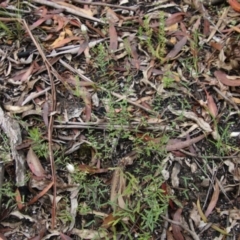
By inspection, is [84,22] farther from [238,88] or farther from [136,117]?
[238,88]

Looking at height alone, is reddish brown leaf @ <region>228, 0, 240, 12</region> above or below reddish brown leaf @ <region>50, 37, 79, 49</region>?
above

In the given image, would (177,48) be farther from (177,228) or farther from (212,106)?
(177,228)

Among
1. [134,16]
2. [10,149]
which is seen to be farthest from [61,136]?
[134,16]

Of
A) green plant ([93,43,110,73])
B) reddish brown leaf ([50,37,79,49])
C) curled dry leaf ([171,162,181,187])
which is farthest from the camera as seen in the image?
reddish brown leaf ([50,37,79,49])

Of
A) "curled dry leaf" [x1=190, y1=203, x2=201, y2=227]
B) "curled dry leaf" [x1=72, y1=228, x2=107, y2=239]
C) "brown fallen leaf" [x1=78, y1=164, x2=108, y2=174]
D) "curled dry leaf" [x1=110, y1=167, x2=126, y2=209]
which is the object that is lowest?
"curled dry leaf" [x1=72, y1=228, x2=107, y2=239]

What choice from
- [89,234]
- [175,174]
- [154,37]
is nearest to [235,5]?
[154,37]

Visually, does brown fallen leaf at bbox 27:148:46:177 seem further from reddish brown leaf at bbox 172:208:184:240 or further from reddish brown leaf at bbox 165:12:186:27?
reddish brown leaf at bbox 165:12:186:27

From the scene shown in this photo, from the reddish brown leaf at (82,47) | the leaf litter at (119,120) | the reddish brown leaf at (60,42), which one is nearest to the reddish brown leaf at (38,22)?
the leaf litter at (119,120)

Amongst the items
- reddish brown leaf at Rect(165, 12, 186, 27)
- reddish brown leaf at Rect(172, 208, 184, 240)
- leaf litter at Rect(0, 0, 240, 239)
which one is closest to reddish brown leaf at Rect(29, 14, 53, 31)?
leaf litter at Rect(0, 0, 240, 239)
